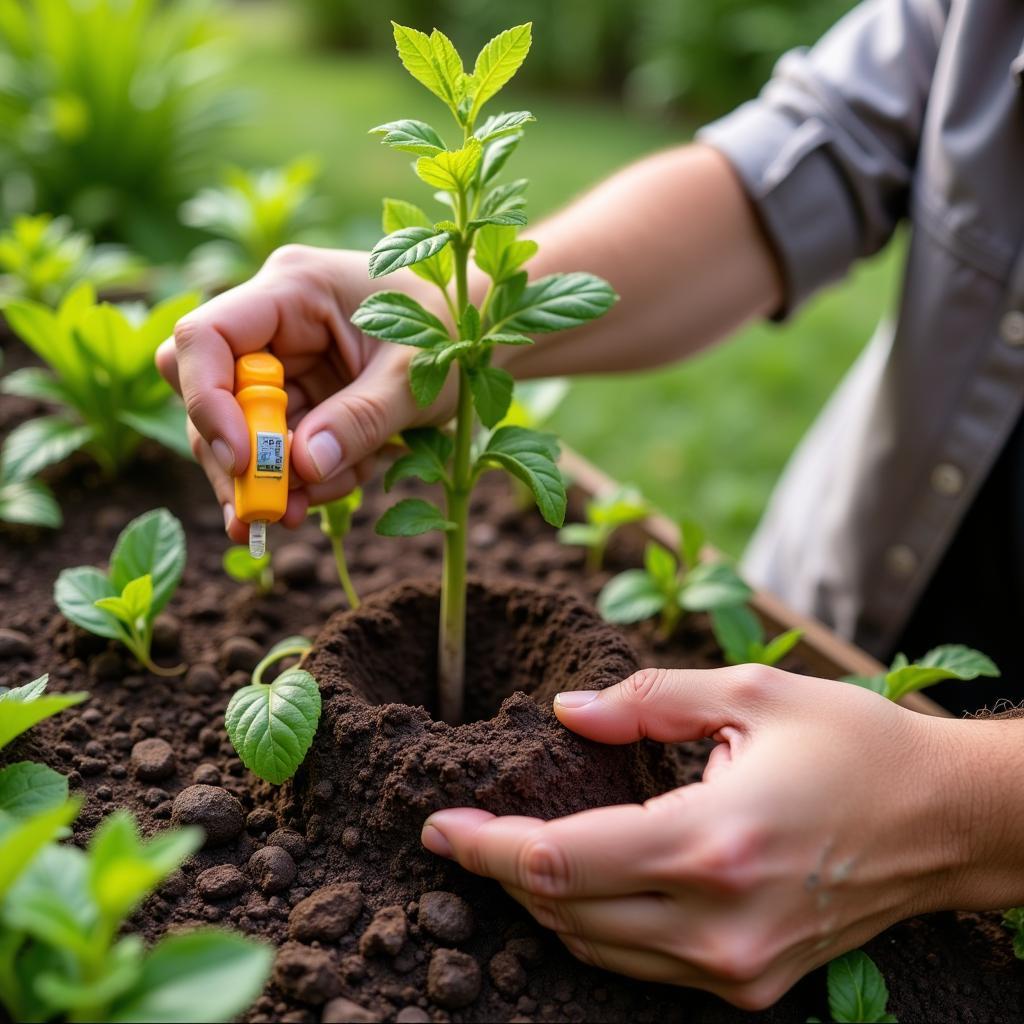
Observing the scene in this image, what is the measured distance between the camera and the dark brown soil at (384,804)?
44.0 inches

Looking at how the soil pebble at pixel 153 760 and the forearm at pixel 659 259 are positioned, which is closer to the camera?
the soil pebble at pixel 153 760

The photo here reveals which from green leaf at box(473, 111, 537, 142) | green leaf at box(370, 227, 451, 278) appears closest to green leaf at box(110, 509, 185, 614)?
green leaf at box(370, 227, 451, 278)

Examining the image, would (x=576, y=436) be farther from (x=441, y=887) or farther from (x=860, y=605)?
(x=441, y=887)

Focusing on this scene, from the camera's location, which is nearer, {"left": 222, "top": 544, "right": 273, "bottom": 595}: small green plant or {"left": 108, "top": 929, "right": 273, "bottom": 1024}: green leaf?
{"left": 108, "top": 929, "right": 273, "bottom": 1024}: green leaf

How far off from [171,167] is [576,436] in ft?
6.00

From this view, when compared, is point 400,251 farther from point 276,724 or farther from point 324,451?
point 276,724

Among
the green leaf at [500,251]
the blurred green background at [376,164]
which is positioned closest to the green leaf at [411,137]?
the green leaf at [500,251]

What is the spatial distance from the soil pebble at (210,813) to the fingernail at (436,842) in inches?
10.5

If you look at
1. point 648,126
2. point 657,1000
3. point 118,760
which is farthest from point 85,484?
point 648,126

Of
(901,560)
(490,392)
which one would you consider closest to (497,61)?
(490,392)

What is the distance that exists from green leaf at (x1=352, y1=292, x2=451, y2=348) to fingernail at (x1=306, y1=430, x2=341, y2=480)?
0.15 m

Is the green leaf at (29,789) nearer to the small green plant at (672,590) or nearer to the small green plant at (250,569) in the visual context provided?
the small green plant at (250,569)

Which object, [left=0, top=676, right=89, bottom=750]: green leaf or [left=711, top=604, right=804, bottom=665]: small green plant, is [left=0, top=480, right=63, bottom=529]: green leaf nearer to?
[left=0, top=676, right=89, bottom=750]: green leaf

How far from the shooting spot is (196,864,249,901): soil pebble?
1186 millimetres
